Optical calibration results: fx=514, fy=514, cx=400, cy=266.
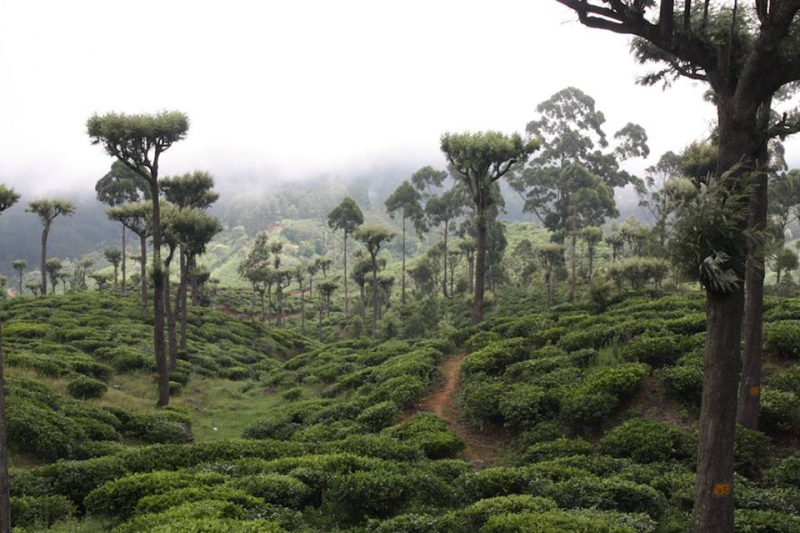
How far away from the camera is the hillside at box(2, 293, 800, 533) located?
798 centimetres

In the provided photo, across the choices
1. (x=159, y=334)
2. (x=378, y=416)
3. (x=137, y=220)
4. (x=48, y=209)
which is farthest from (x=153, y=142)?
(x=48, y=209)

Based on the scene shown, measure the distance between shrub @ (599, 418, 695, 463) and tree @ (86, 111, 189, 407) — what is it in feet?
52.6

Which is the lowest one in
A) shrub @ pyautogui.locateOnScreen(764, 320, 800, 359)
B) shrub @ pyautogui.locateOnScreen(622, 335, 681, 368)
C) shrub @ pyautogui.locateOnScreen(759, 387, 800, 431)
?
shrub @ pyautogui.locateOnScreen(759, 387, 800, 431)

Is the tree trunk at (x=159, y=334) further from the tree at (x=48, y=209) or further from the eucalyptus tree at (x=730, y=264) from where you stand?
the tree at (x=48, y=209)

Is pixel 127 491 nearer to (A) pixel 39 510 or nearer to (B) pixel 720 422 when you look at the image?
(A) pixel 39 510

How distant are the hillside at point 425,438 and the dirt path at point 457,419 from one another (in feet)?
0.27

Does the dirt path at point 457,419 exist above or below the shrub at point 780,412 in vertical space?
below

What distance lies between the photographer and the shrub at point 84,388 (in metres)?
17.6

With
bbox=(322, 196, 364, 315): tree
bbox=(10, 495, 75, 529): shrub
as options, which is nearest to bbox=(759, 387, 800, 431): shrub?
bbox=(10, 495, 75, 529): shrub

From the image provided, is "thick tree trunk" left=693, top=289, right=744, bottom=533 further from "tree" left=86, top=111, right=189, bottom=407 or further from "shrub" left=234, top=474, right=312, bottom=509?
"tree" left=86, top=111, right=189, bottom=407

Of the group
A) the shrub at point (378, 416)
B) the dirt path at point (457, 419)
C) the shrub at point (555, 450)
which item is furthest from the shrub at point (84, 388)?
the shrub at point (555, 450)

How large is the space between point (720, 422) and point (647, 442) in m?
4.95

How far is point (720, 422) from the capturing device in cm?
662

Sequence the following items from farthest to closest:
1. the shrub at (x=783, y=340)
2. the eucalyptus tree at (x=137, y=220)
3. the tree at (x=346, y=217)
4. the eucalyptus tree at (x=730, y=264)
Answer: the tree at (x=346, y=217) < the eucalyptus tree at (x=137, y=220) < the shrub at (x=783, y=340) < the eucalyptus tree at (x=730, y=264)
